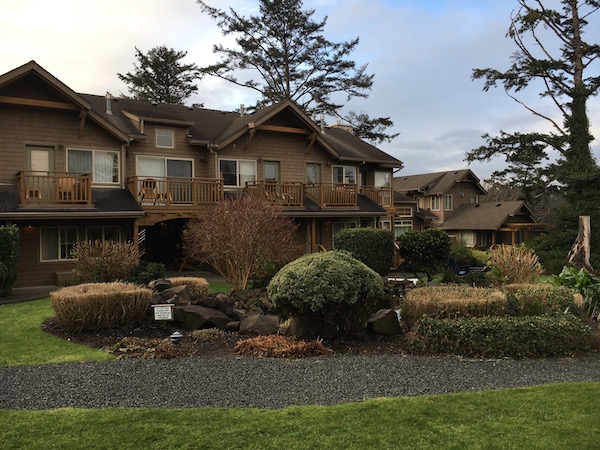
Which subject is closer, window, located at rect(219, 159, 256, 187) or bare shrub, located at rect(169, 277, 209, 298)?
bare shrub, located at rect(169, 277, 209, 298)

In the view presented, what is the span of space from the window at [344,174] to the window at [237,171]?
484cm

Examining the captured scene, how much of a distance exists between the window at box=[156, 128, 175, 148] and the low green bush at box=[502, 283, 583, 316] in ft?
50.1

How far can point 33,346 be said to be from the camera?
7520mm

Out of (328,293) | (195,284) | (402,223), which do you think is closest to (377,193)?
(402,223)

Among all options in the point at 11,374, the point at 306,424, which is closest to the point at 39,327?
the point at 11,374

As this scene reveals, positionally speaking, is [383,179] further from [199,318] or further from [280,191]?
[199,318]

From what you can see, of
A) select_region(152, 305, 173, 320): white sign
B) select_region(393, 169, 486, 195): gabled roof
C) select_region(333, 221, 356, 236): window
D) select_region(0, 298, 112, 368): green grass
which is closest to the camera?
select_region(0, 298, 112, 368): green grass

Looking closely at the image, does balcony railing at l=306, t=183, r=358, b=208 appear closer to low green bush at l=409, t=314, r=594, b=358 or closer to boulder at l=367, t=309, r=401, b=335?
boulder at l=367, t=309, r=401, b=335

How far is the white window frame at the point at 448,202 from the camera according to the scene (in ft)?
140

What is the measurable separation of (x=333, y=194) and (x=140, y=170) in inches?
338

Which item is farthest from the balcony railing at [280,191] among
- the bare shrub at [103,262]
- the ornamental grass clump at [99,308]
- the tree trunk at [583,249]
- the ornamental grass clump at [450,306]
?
the tree trunk at [583,249]

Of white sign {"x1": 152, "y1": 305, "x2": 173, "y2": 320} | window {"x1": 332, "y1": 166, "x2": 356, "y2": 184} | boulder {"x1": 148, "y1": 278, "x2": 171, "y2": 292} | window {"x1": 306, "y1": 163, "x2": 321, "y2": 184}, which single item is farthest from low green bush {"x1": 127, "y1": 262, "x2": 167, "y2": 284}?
window {"x1": 332, "y1": 166, "x2": 356, "y2": 184}

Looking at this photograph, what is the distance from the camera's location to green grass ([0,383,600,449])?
399 cm

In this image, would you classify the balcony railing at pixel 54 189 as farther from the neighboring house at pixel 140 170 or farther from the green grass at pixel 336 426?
the green grass at pixel 336 426
